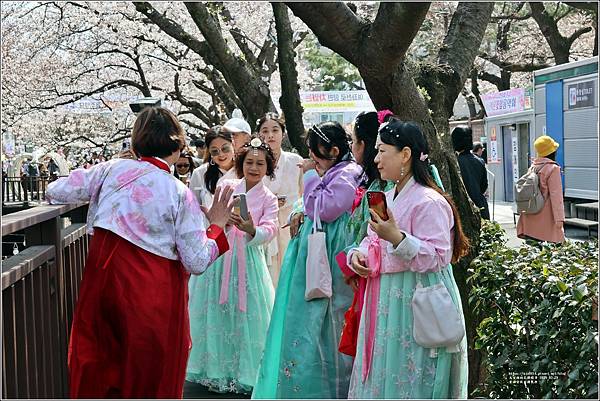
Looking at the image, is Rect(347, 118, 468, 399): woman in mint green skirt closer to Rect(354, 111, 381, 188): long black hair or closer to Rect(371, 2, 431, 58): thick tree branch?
Rect(354, 111, 381, 188): long black hair

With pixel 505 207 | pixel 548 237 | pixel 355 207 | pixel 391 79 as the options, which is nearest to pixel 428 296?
pixel 355 207

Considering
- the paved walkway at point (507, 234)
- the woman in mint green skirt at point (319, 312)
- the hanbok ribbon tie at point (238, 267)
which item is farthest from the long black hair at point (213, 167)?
the woman in mint green skirt at point (319, 312)

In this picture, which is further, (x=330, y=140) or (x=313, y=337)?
(x=330, y=140)

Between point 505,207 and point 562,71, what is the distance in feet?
26.6

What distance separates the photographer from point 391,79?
20.1 ft

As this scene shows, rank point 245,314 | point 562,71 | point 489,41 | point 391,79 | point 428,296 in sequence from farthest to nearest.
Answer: point 489,41 < point 562,71 < point 245,314 < point 391,79 < point 428,296

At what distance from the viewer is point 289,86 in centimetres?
1155

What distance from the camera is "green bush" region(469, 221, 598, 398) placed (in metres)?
4.07

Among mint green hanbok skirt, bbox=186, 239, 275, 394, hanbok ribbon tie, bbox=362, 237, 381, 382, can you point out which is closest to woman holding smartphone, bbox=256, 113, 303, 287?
mint green hanbok skirt, bbox=186, 239, 275, 394

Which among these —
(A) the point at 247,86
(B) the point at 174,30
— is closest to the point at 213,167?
(A) the point at 247,86

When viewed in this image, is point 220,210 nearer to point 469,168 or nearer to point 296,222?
point 296,222

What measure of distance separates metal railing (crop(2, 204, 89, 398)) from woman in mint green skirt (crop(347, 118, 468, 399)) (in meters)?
1.57

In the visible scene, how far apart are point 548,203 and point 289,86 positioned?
353 centimetres

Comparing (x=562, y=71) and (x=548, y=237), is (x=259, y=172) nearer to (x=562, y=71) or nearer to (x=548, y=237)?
(x=548, y=237)
